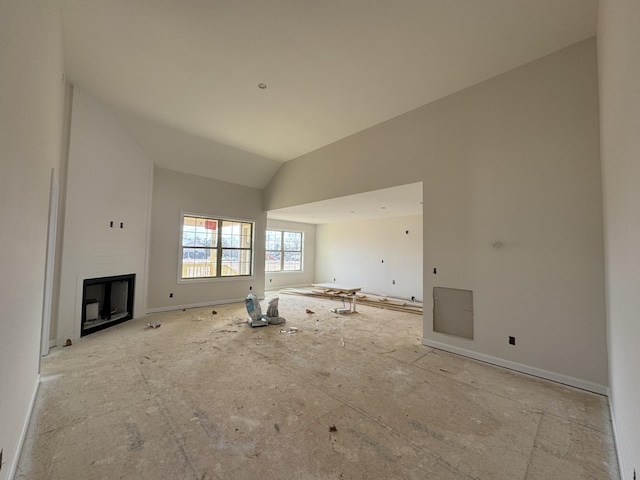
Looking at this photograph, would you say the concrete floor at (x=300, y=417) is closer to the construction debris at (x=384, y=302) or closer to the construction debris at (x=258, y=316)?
the construction debris at (x=258, y=316)

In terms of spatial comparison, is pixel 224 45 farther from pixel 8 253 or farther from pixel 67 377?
pixel 67 377

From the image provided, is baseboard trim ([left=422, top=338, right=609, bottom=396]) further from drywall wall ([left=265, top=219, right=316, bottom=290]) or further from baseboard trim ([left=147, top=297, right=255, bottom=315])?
drywall wall ([left=265, top=219, right=316, bottom=290])

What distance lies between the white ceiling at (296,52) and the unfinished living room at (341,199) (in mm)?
29

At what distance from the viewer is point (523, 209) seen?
312cm

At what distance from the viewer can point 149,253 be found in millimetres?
5496

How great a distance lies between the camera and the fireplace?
4.29 metres

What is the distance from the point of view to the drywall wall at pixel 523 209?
2.74m

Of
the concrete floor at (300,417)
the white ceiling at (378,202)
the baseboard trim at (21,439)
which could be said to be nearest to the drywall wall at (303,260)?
the white ceiling at (378,202)

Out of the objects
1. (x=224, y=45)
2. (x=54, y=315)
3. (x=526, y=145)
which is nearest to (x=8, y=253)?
(x=224, y=45)

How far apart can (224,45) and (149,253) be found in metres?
4.34

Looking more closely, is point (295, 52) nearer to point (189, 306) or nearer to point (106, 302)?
point (106, 302)

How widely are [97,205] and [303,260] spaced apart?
273 inches

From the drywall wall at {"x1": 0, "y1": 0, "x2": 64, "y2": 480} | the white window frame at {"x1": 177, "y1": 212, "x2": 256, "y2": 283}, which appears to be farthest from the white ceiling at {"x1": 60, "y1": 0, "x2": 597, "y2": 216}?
the white window frame at {"x1": 177, "y1": 212, "x2": 256, "y2": 283}

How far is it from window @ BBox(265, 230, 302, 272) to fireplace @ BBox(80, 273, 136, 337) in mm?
4737
